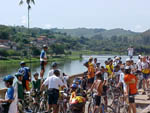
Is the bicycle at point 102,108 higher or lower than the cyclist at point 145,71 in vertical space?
lower

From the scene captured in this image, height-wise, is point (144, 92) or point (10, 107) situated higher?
point (10, 107)

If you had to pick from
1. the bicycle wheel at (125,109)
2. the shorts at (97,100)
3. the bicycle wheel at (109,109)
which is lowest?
the bicycle wheel at (109,109)

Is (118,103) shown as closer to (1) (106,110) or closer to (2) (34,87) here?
(1) (106,110)

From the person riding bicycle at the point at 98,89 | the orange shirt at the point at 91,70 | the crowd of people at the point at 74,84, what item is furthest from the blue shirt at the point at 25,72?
the orange shirt at the point at 91,70

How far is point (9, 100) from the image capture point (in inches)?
251

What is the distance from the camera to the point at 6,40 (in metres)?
132

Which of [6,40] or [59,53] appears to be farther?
[6,40]

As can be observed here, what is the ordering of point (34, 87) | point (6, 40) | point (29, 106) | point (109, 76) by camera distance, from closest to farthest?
1. point (29, 106)
2. point (34, 87)
3. point (109, 76)
4. point (6, 40)

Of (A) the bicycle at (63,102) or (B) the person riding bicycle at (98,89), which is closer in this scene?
(B) the person riding bicycle at (98,89)

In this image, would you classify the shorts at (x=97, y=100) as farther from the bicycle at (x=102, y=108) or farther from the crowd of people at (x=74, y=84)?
the bicycle at (x=102, y=108)

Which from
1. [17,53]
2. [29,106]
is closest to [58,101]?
[29,106]

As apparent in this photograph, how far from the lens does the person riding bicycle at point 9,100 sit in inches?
252

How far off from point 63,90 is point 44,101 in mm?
731

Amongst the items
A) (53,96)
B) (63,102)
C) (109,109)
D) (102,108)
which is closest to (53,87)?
(53,96)
